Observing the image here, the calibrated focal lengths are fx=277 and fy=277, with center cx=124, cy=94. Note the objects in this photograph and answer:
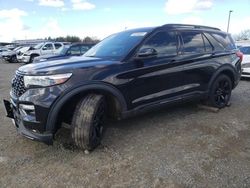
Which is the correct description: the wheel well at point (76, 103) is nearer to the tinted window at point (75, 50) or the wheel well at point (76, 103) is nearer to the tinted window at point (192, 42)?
the tinted window at point (192, 42)

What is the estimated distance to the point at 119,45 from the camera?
4.77 m

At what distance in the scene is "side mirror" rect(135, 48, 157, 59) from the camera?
14.3 feet

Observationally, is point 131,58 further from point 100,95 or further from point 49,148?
point 49,148

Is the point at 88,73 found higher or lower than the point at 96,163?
higher

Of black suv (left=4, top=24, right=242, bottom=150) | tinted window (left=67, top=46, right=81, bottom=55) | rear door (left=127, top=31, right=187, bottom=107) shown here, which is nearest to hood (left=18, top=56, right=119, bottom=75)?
black suv (left=4, top=24, right=242, bottom=150)

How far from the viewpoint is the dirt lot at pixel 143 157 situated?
320 cm

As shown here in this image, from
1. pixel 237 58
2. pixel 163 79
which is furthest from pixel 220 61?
pixel 163 79

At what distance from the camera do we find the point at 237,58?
6297 mm

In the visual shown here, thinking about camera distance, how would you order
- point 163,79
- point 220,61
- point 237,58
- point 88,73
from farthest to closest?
point 237,58
point 220,61
point 163,79
point 88,73

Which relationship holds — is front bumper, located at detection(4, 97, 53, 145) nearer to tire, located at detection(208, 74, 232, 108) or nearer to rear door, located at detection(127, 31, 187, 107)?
rear door, located at detection(127, 31, 187, 107)

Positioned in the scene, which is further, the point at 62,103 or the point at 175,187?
the point at 62,103

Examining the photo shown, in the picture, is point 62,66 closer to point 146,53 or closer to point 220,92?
point 146,53

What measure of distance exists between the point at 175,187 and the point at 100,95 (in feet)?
5.37

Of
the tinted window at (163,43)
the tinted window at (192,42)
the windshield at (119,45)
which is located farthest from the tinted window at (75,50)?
the tinted window at (163,43)
